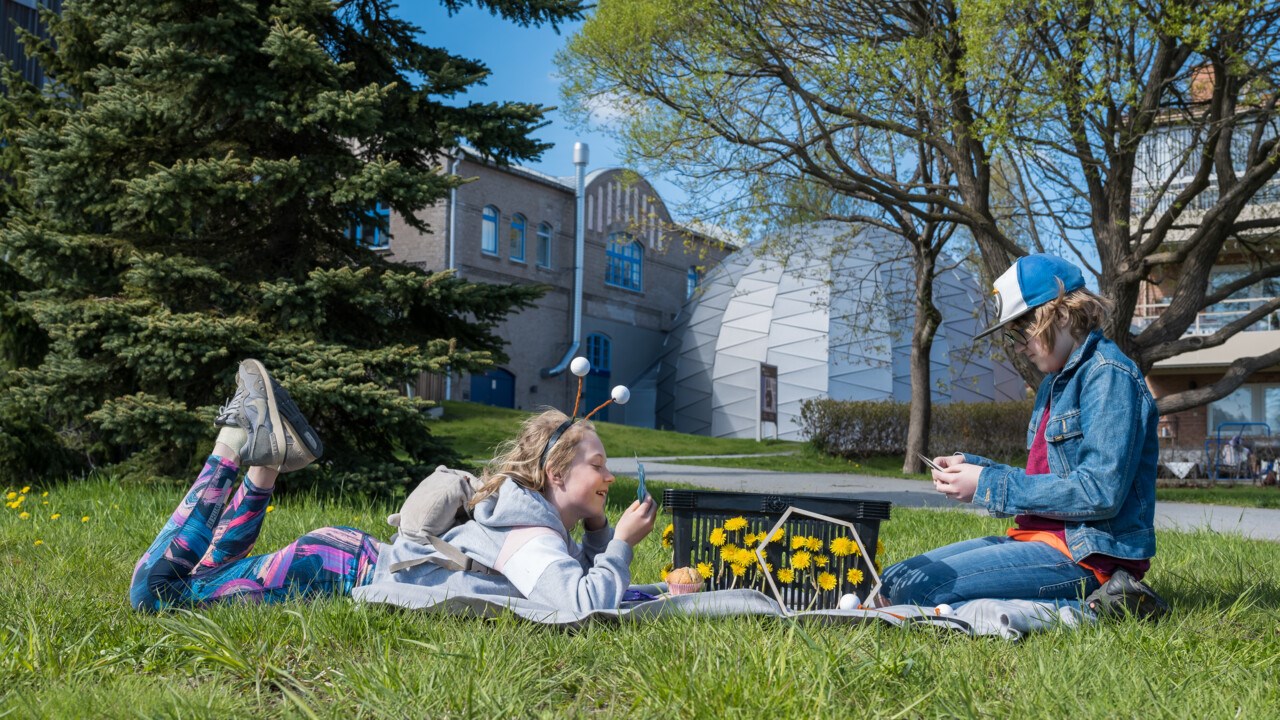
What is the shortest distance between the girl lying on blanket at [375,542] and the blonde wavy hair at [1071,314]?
1.52m

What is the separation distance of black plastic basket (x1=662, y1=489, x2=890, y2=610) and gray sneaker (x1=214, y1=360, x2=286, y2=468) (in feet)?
4.44

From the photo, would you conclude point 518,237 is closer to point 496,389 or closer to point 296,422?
point 496,389

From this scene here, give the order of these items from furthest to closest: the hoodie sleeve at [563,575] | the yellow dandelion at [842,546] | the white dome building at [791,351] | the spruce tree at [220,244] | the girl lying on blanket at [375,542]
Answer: the white dome building at [791,351]
the spruce tree at [220,244]
the yellow dandelion at [842,546]
the girl lying on blanket at [375,542]
the hoodie sleeve at [563,575]

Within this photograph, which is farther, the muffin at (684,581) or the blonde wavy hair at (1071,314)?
the blonde wavy hair at (1071,314)

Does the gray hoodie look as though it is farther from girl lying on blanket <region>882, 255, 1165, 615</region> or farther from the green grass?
girl lying on blanket <region>882, 255, 1165, 615</region>

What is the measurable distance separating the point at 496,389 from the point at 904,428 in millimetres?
14260

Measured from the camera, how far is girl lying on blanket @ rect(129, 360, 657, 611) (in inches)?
134

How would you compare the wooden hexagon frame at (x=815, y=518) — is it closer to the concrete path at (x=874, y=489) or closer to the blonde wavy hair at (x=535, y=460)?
the blonde wavy hair at (x=535, y=460)

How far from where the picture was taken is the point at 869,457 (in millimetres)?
25500

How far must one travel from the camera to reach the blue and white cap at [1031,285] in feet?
12.0

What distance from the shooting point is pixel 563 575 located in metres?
3.27

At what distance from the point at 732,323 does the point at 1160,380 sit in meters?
14.0

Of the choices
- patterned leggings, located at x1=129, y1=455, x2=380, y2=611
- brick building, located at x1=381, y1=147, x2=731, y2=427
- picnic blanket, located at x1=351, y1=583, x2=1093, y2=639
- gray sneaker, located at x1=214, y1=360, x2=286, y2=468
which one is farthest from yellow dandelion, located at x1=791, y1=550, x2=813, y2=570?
brick building, located at x1=381, y1=147, x2=731, y2=427

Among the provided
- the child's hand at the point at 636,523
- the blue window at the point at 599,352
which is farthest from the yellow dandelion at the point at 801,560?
the blue window at the point at 599,352
